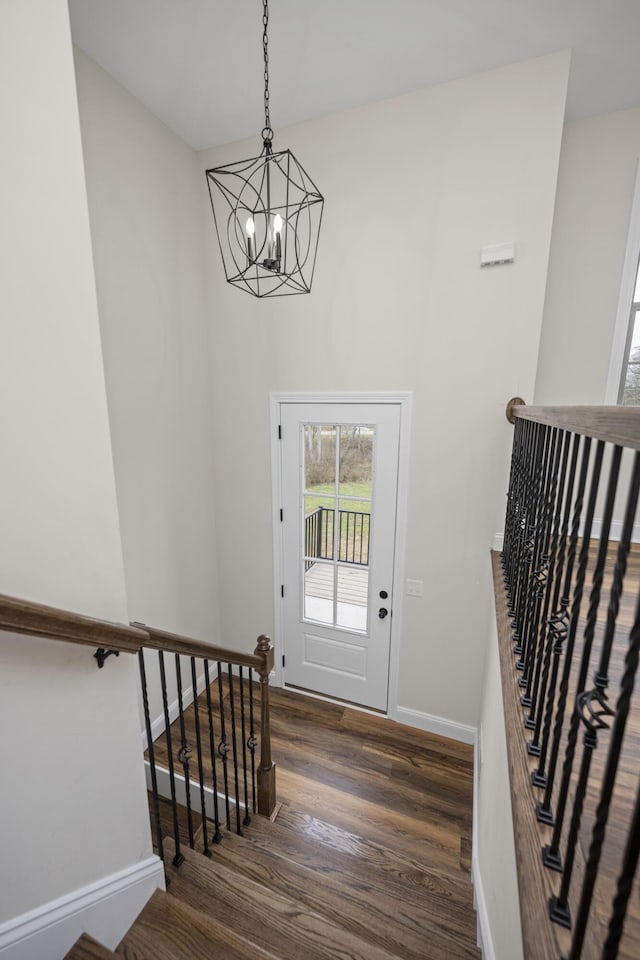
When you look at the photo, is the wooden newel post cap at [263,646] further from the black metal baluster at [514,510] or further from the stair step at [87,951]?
the black metal baluster at [514,510]

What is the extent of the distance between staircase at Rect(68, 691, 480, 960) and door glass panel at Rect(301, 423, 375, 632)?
881 mm

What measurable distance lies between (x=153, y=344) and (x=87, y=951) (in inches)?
105

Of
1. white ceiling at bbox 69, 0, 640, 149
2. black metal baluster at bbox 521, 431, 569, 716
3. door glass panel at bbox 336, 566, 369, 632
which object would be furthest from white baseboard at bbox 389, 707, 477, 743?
white ceiling at bbox 69, 0, 640, 149

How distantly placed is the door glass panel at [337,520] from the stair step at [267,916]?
160 cm

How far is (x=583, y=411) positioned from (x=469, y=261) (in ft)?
6.52

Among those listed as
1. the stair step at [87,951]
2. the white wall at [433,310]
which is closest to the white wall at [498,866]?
the white wall at [433,310]

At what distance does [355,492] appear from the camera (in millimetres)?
2805

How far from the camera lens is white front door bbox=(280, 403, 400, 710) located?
8.92 feet

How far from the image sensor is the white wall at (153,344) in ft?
7.13

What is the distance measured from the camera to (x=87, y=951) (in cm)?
111

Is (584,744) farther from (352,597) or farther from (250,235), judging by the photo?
(352,597)

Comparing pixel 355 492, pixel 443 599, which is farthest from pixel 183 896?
pixel 355 492

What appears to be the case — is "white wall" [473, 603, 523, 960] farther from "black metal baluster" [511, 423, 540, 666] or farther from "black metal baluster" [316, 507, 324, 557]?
"black metal baluster" [316, 507, 324, 557]

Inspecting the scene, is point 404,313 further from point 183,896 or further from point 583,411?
point 183,896
